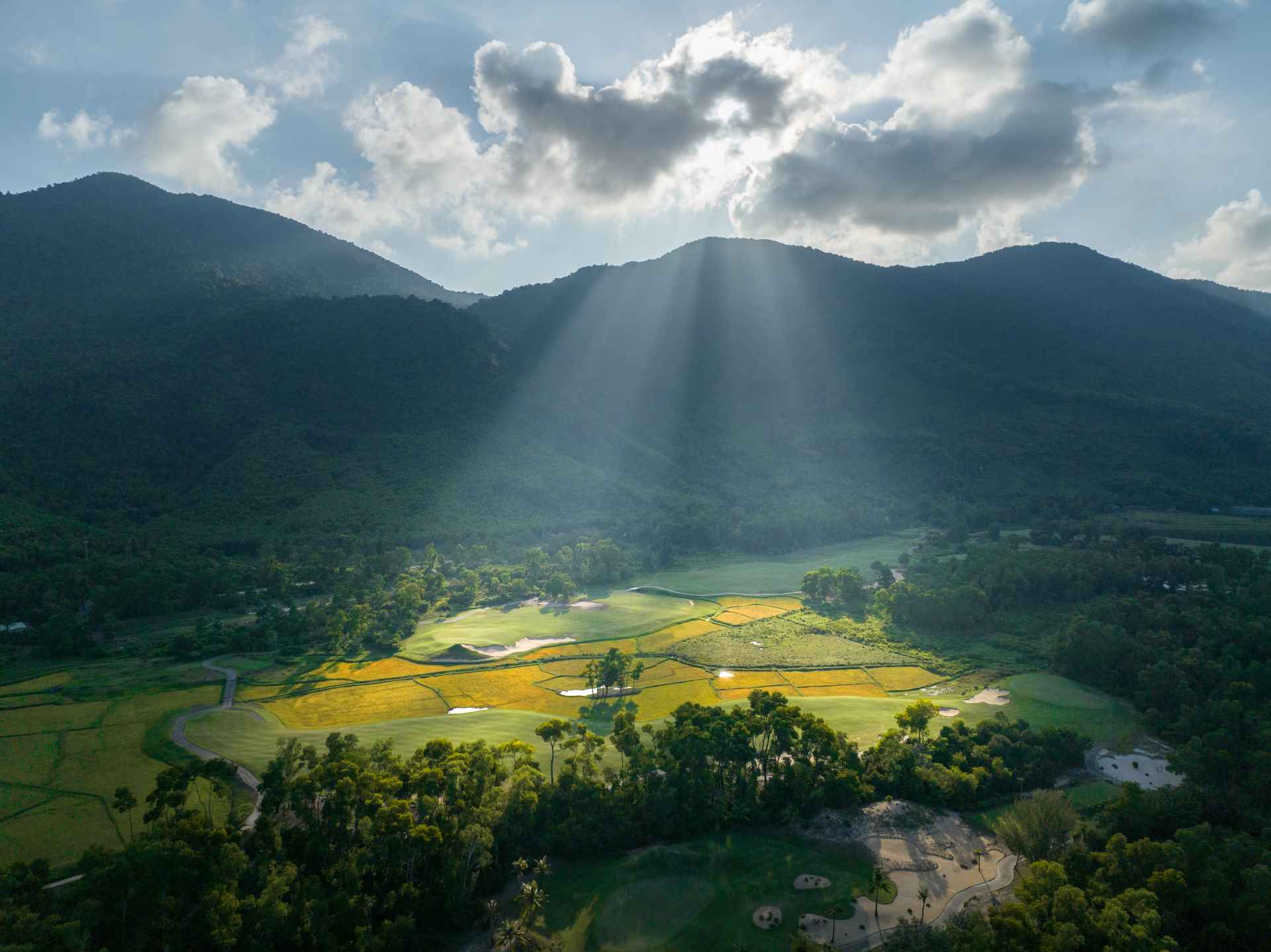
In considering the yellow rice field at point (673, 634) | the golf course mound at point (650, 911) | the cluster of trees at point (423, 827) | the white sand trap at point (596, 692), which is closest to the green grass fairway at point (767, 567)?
the yellow rice field at point (673, 634)

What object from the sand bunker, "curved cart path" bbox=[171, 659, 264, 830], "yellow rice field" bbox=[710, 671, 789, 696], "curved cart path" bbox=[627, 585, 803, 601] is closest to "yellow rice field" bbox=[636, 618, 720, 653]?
"yellow rice field" bbox=[710, 671, 789, 696]

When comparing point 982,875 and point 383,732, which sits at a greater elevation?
point 383,732

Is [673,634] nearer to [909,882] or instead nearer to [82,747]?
[909,882]

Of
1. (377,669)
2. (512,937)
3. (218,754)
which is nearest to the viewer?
(512,937)

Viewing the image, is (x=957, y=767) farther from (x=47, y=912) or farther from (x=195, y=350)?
(x=195, y=350)

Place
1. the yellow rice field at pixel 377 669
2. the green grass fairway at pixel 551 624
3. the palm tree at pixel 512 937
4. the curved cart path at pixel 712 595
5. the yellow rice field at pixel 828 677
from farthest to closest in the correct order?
the curved cart path at pixel 712 595
the green grass fairway at pixel 551 624
the yellow rice field at pixel 377 669
the yellow rice field at pixel 828 677
the palm tree at pixel 512 937

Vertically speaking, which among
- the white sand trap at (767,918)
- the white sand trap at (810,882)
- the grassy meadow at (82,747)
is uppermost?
the grassy meadow at (82,747)

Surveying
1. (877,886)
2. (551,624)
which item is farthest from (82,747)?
(877,886)

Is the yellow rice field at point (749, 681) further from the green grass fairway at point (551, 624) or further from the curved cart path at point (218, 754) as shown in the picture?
the curved cart path at point (218, 754)
